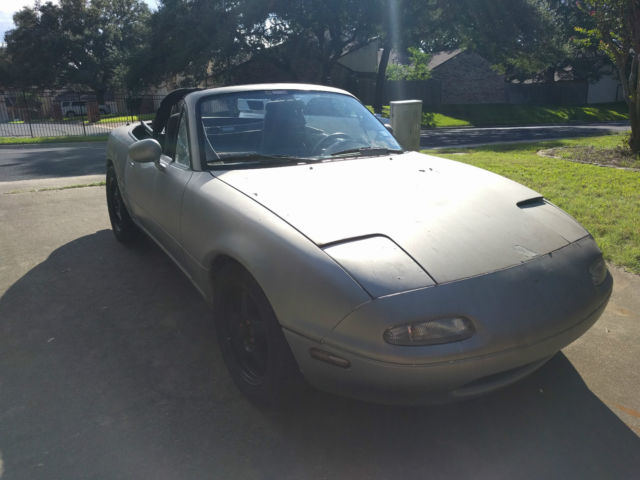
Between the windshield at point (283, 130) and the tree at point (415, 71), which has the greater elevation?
the tree at point (415, 71)

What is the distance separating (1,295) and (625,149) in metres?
10.9

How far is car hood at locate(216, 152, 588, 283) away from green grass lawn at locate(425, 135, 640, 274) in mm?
2236

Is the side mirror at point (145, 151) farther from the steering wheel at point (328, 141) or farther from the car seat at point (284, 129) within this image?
the steering wheel at point (328, 141)

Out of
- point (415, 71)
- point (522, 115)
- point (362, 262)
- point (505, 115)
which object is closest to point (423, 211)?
point (362, 262)

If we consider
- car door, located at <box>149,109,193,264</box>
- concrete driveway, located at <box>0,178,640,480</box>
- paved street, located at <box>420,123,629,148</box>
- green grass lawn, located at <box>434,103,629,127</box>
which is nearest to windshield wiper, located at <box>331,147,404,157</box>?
car door, located at <box>149,109,193,264</box>

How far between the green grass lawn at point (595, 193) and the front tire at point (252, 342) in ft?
11.2

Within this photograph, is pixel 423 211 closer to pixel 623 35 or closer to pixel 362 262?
pixel 362 262

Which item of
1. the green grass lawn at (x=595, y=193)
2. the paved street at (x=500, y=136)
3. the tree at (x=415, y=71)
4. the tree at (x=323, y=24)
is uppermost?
the tree at (x=323, y=24)

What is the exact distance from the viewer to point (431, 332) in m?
1.89

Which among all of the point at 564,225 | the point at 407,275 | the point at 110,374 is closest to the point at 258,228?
the point at 407,275

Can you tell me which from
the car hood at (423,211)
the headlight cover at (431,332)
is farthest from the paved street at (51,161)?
the headlight cover at (431,332)

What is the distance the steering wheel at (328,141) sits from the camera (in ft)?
10.9

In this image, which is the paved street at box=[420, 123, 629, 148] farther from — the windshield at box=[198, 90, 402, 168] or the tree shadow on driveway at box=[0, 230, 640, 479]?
the tree shadow on driveway at box=[0, 230, 640, 479]

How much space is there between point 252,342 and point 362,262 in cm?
79
